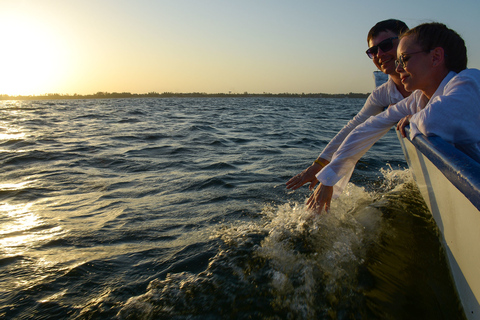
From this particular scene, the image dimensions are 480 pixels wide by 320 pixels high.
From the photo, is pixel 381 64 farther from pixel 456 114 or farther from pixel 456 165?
pixel 456 165

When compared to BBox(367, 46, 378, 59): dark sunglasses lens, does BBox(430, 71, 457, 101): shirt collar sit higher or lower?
lower

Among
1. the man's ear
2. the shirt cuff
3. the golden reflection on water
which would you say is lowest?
the golden reflection on water

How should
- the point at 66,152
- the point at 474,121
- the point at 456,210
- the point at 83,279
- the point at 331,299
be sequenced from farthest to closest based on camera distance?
the point at 66,152
the point at 83,279
the point at 331,299
the point at 456,210
the point at 474,121

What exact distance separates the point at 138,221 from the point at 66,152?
16.6 feet

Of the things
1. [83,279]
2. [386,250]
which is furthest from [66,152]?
[386,250]

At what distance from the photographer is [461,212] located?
1726 mm

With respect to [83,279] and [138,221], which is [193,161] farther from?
[83,279]

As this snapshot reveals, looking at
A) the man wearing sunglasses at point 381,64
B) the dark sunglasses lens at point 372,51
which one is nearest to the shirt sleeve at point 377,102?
the man wearing sunglasses at point 381,64

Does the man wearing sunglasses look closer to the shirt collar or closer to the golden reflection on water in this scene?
the shirt collar

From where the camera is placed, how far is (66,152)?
7652mm

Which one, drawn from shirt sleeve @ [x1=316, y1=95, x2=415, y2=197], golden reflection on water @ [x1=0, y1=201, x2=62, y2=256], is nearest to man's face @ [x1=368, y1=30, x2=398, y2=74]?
shirt sleeve @ [x1=316, y1=95, x2=415, y2=197]

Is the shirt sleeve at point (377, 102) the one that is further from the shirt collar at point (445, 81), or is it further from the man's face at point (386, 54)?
the shirt collar at point (445, 81)

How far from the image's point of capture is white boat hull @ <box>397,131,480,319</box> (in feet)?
4.50

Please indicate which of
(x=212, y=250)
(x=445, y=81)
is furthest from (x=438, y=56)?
(x=212, y=250)
